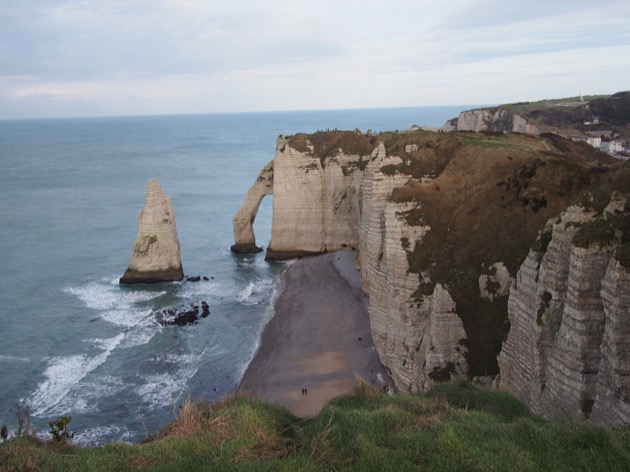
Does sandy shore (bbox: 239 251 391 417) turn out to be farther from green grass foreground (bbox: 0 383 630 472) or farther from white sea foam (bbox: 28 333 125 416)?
green grass foreground (bbox: 0 383 630 472)

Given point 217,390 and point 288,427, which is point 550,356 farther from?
point 217,390

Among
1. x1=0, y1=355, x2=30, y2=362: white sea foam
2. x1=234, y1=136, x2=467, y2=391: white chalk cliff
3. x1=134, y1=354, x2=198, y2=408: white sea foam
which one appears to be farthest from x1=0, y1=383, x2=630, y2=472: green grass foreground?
x1=0, y1=355, x2=30, y2=362: white sea foam

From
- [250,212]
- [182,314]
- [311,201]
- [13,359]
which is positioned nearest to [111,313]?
[182,314]

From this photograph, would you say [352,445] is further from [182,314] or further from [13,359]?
[182,314]

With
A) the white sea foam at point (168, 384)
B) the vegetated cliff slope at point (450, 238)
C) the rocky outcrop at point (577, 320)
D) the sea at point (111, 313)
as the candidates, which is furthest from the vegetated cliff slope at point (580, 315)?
the white sea foam at point (168, 384)

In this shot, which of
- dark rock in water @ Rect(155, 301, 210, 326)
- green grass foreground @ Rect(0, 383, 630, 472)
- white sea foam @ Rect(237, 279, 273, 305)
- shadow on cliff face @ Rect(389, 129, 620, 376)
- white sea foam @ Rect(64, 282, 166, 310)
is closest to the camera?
green grass foreground @ Rect(0, 383, 630, 472)

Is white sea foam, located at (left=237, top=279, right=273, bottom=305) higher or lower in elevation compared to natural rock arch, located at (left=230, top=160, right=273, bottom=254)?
lower
